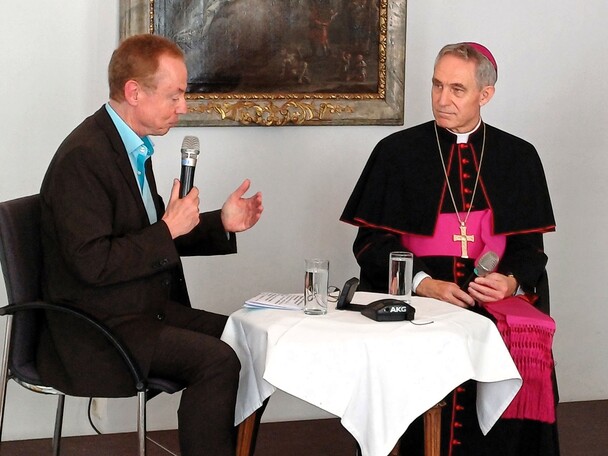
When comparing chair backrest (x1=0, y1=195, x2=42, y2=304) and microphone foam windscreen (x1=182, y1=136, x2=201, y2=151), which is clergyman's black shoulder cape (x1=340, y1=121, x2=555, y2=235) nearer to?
microphone foam windscreen (x1=182, y1=136, x2=201, y2=151)

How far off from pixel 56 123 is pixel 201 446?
1800 millimetres

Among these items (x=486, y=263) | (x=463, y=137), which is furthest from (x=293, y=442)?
(x=463, y=137)

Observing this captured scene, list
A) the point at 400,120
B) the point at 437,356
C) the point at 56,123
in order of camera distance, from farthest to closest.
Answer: the point at 400,120
the point at 56,123
the point at 437,356

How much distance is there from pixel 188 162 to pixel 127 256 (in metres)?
0.36

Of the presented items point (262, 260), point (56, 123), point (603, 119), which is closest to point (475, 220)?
point (262, 260)

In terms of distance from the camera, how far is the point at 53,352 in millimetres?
3234

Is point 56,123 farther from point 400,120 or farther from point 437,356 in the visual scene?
point 437,356

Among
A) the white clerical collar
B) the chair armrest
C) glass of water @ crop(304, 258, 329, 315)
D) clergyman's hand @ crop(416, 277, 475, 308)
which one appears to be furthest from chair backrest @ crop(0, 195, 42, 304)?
the white clerical collar

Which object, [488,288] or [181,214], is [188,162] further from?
[488,288]

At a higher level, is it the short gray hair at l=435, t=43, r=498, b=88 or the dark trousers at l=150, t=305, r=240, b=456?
the short gray hair at l=435, t=43, r=498, b=88

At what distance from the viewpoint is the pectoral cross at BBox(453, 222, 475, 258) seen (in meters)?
3.78

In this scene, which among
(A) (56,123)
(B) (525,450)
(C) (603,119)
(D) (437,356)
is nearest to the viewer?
(D) (437,356)

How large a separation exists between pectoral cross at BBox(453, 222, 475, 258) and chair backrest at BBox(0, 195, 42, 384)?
4.95 ft

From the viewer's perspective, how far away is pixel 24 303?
3152 mm
